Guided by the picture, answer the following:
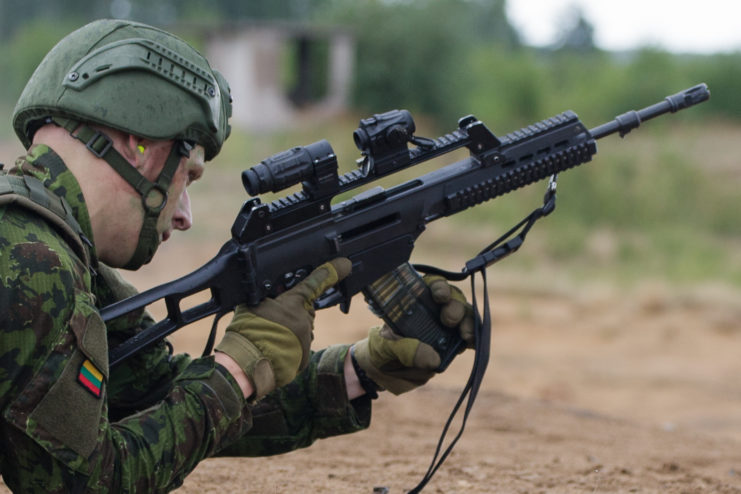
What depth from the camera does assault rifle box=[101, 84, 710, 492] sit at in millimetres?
2842

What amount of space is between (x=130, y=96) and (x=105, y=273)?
0.77m

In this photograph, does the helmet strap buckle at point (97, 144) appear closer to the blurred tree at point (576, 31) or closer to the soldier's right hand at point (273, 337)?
the soldier's right hand at point (273, 337)

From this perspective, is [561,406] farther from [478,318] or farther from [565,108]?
[565,108]

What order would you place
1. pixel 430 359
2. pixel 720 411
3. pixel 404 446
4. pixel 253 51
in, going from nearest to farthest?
1. pixel 430 359
2. pixel 404 446
3. pixel 720 411
4. pixel 253 51

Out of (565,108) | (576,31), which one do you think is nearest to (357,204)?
(565,108)

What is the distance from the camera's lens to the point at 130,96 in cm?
251

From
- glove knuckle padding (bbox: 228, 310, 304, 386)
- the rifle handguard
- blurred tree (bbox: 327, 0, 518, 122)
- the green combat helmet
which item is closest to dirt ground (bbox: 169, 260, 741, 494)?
the rifle handguard

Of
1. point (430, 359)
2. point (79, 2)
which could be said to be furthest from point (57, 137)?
point (79, 2)

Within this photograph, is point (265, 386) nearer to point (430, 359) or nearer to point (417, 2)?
point (430, 359)

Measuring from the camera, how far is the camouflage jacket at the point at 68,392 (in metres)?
2.19

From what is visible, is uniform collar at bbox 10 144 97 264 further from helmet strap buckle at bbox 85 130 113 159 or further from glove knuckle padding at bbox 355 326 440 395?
glove knuckle padding at bbox 355 326 440 395

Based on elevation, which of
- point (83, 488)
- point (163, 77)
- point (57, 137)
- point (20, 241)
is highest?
point (163, 77)

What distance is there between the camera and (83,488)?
2.28 m

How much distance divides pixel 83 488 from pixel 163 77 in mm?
1195
